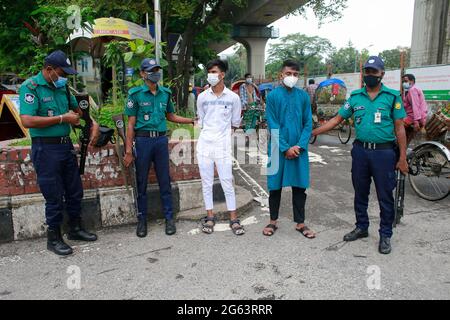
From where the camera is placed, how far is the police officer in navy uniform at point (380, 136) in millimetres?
3648

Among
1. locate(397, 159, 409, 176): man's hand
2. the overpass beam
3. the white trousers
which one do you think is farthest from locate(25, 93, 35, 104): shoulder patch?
the overpass beam

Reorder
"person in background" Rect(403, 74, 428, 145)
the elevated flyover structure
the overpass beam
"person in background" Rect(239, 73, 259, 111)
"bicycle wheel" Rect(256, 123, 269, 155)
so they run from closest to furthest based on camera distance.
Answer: "person in background" Rect(403, 74, 428, 145), "bicycle wheel" Rect(256, 123, 269, 155), "person in background" Rect(239, 73, 259, 111), the elevated flyover structure, the overpass beam

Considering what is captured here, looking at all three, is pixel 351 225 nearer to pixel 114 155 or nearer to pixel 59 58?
pixel 114 155

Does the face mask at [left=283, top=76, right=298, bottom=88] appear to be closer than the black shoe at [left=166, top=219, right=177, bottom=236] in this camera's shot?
Yes

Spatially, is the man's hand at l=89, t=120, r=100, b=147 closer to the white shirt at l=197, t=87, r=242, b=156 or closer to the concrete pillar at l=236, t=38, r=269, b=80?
the white shirt at l=197, t=87, r=242, b=156

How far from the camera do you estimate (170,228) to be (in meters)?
4.24

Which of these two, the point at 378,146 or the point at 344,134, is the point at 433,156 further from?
the point at 344,134

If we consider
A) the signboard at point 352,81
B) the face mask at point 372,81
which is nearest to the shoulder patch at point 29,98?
the face mask at point 372,81

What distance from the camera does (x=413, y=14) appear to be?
14359mm

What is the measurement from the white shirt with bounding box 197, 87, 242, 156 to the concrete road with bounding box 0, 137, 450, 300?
3.30 feet

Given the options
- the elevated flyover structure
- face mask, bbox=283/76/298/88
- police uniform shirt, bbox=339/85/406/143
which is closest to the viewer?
police uniform shirt, bbox=339/85/406/143

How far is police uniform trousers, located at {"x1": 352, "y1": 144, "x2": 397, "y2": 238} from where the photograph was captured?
371cm

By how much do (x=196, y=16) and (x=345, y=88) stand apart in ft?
20.8

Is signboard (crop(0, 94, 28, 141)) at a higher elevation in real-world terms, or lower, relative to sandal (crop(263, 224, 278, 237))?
higher
